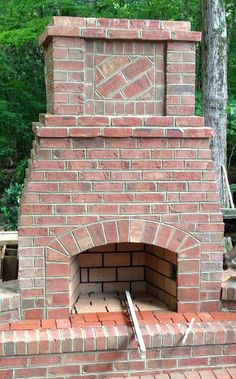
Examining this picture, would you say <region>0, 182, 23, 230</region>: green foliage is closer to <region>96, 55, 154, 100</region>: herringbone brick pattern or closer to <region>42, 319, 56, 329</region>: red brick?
<region>42, 319, 56, 329</region>: red brick

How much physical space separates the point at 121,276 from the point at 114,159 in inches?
44.8

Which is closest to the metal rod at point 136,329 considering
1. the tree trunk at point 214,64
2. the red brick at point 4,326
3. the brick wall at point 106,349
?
the brick wall at point 106,349

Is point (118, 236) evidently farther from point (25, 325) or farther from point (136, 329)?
point (25, 325)

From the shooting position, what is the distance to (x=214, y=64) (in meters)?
6.22

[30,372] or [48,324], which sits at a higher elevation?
[48,324]

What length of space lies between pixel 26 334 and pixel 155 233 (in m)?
1.10

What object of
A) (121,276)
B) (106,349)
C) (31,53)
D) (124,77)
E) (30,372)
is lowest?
(30,372)

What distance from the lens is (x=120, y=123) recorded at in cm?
319

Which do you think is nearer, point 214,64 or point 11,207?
point 214,64

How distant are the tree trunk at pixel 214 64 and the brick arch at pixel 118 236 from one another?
3.30 metres

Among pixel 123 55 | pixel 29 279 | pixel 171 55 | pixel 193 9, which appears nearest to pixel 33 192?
pixel 29 279

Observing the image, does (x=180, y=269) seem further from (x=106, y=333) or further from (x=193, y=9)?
(x=193, y=9)

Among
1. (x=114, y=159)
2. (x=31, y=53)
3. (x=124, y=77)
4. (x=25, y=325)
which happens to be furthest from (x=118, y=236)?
(x=31, y=53)

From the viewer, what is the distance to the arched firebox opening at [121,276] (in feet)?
11.7
